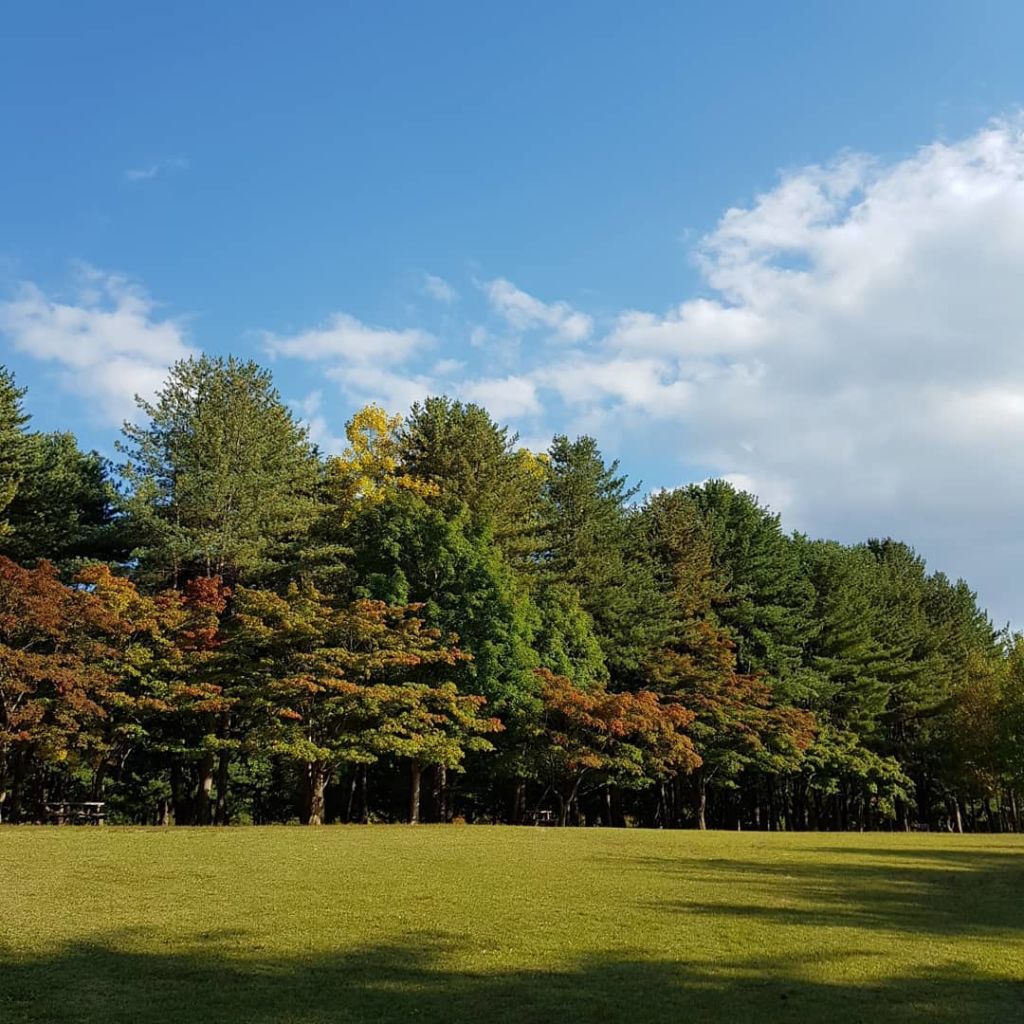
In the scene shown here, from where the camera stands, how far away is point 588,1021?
6844 millimetres

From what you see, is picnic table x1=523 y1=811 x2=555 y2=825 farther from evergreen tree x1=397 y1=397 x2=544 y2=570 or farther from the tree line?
evergreen tree x1=397 y1=397 x2=544 y2=570

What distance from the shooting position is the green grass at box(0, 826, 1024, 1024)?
720cm

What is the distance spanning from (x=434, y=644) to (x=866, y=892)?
2226 centimetres

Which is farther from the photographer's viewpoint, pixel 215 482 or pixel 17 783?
pixel 215 482

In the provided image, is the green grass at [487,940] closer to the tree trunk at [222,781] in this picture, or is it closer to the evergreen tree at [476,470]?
the tree trunk at [222,781]

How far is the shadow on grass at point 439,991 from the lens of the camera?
22.6 ft

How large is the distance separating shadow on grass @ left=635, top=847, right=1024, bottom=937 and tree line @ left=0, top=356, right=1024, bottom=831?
14690mm

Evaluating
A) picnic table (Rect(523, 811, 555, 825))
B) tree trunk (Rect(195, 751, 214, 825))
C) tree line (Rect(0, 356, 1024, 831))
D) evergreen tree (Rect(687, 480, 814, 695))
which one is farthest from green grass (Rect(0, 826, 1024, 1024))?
evergreen tree (Rect(687, 480, 814, 695))

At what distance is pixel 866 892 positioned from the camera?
14.9m

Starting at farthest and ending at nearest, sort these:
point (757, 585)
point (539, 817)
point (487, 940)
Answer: point (757, 585)
point (539, 817)
point (487, 940)

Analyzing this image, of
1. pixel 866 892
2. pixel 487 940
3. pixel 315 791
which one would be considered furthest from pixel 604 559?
pixel 487 940

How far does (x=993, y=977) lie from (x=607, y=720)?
93.1 feet

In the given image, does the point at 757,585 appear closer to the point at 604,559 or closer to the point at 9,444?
the point at 604,559

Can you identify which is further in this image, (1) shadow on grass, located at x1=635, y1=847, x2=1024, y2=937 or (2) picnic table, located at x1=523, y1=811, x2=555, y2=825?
(2) picnic table, located at x1=523, y1=811, x2=555, y2=825
